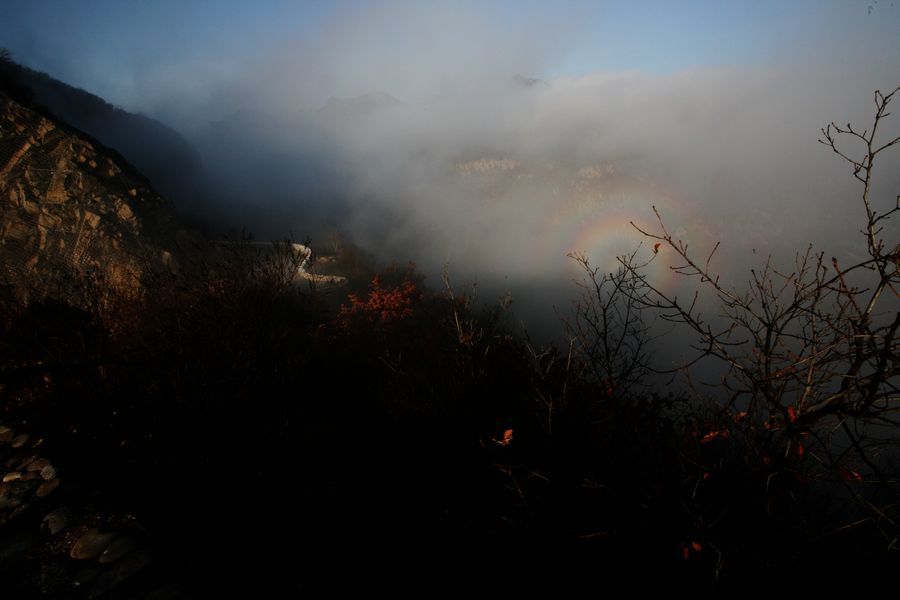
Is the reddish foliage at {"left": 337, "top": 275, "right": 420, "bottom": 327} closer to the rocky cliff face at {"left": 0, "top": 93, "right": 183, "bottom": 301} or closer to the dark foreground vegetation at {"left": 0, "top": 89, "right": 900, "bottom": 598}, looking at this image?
the rocky cliff face at {"left": 0, "top": 93, "right": 183, "bottom": 301}

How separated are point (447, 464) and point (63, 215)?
1025 centimetres

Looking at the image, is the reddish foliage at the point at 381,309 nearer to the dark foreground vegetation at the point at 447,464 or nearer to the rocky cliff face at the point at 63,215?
the rocky cliff face at the point at 63,215

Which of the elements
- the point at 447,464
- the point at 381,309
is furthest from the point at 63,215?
the point at 447,464

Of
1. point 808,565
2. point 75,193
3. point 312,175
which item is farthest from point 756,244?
point 75,193

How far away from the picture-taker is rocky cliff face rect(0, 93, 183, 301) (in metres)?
7.50

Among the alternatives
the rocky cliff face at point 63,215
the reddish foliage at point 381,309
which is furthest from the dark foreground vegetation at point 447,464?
the reddish foliage at point 381,309

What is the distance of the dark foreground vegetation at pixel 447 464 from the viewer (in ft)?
7.78

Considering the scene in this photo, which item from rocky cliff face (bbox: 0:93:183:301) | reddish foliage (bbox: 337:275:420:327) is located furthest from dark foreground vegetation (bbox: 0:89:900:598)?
reddish foliage (bbox: 337:275:420:327)

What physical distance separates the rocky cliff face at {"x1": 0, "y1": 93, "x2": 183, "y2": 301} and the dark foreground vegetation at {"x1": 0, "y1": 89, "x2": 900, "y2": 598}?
2941 millimetres

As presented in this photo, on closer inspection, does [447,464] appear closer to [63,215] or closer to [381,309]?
[381,309]

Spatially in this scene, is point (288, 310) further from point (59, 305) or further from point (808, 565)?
point (808, 565)

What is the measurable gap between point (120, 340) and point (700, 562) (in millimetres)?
7160

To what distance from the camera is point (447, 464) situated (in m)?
4.17

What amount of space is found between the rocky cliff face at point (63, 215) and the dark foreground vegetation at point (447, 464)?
2.94 meters
